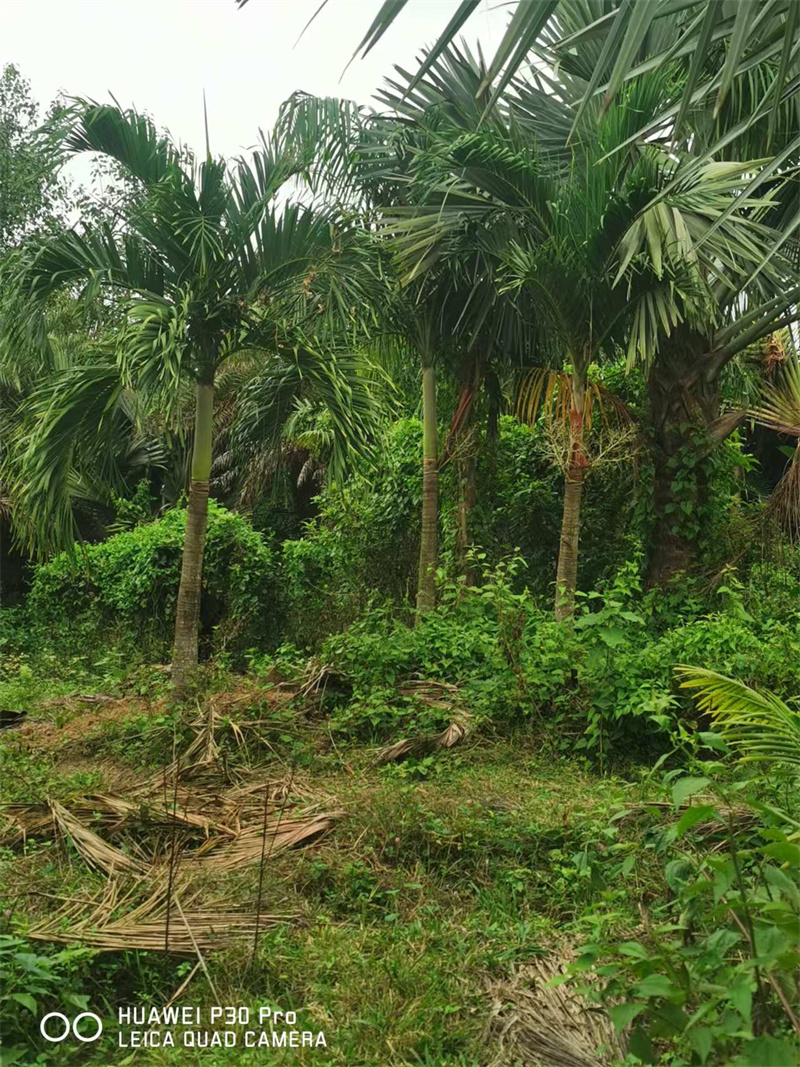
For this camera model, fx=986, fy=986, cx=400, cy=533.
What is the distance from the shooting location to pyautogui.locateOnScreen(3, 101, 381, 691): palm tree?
6762mm

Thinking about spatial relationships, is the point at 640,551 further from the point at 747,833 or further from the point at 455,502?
the point at 747,833

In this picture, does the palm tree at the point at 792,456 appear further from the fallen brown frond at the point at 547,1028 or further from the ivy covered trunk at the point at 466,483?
the fallen brown frond at the point at 547,1028

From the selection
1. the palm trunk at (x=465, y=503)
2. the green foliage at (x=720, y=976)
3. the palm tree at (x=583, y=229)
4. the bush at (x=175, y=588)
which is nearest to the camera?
the green foliage at (x=720, y=976)

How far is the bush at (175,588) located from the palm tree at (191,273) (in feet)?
13.7

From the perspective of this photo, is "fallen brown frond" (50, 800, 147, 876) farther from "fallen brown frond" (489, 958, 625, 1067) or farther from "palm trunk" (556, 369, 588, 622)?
"palm trunk" (556, 369, 588, 622)

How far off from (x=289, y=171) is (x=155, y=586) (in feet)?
19.7

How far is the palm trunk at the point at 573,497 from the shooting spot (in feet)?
23.9

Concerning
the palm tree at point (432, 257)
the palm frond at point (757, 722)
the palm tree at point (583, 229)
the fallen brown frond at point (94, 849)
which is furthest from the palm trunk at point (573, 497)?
the fallen brown frond at point (94, 849)

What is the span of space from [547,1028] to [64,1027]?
151 centimetres

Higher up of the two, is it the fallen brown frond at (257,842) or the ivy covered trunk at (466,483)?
the ivy covered trunk at (466,483)

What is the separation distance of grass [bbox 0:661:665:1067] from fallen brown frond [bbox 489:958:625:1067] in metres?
0.08

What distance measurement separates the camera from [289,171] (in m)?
7.16

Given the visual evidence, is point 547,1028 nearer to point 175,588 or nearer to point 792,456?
point 792,456

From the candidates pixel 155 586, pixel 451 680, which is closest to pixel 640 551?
pixel 451 680
